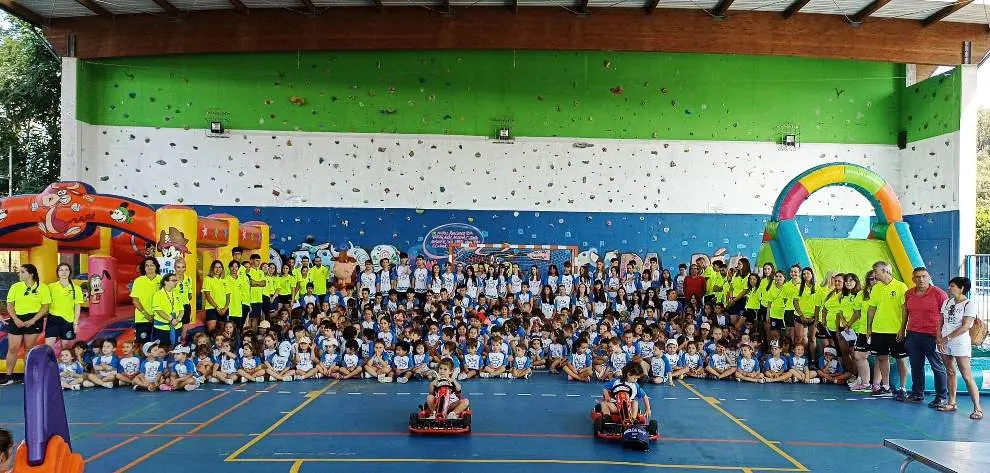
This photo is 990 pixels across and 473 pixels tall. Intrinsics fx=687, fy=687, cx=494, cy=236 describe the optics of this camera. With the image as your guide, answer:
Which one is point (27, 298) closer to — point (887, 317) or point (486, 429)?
point (486, 429)

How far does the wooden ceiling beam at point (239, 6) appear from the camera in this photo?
1585 cm

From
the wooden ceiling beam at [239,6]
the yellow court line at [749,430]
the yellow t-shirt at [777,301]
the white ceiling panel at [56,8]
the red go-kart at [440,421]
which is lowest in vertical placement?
the yellow court line at [749,430]

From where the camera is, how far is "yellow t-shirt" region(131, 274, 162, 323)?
34.0 feet

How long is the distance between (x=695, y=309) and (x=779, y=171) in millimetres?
5329

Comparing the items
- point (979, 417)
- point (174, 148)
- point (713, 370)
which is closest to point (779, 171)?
point (713, 370)

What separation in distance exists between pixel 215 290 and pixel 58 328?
8.49ft

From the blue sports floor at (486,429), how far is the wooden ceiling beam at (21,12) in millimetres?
9693

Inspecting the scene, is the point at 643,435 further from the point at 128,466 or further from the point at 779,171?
the point at 779,171

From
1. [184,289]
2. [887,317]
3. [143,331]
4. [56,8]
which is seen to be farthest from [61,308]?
[887,317]

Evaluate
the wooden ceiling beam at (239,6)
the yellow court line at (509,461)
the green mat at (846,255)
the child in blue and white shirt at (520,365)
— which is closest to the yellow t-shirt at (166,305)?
the yellow court line at (509,461)

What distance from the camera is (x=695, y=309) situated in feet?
46.3

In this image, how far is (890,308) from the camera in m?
9.60

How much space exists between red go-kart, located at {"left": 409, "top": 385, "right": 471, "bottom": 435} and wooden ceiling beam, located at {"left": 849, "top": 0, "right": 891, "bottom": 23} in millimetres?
13423

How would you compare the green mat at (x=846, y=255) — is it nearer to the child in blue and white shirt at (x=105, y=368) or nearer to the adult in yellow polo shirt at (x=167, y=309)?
the adult in yellow polo shirt at (x=167, y=309)
